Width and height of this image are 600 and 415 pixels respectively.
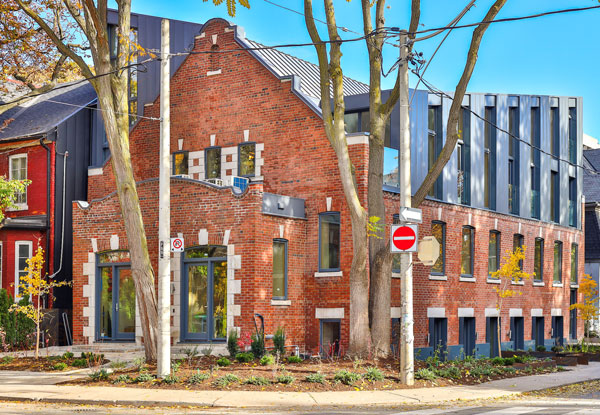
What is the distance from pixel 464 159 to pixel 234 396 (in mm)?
16837

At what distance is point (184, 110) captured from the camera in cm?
2830

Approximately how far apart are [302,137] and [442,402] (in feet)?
37.2

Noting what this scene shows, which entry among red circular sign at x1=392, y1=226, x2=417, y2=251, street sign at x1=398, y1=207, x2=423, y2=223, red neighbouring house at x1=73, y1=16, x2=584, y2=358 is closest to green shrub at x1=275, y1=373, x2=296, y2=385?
red circular sign at x1=392, y1=226, x2=417, y2=251

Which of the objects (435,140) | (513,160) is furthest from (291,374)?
(513,160)

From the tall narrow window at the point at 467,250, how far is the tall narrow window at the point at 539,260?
553 centimetres

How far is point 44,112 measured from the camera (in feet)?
110

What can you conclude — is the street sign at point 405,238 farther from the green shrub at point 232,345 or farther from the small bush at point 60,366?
the small bush at point 60,366

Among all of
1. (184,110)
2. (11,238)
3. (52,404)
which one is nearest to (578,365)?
(184,110)

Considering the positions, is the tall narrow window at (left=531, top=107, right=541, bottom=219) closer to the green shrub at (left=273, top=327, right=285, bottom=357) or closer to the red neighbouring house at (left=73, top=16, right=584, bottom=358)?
the red neighbouring house at (left=73, top=16, right=584, bottom=358)

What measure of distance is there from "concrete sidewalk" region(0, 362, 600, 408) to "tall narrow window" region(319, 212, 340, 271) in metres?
7.56

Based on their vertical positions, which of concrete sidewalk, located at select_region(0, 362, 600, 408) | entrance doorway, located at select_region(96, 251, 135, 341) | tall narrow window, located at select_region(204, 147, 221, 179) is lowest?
concrete sidewalk, located at select_region(0, 362, 600, 408)

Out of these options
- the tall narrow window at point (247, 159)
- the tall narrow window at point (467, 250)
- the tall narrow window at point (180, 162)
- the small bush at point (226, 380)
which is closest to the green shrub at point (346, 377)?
the small bush at point (226, 380)

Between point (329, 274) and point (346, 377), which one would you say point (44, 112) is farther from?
point (346, 377)

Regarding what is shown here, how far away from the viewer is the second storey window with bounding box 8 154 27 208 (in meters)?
31.5
